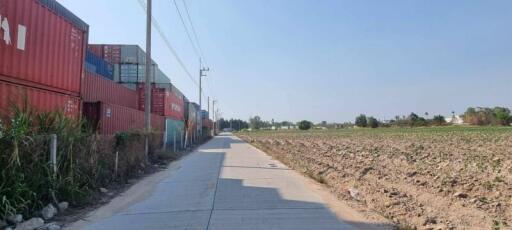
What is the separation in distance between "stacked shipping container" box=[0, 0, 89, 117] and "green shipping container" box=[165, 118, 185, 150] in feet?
54.6

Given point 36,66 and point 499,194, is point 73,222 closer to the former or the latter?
point 36,66

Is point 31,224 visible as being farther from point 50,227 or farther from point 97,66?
point 97,66

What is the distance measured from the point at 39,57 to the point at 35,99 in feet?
3.14

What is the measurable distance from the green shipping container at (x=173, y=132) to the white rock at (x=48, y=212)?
21.0 m

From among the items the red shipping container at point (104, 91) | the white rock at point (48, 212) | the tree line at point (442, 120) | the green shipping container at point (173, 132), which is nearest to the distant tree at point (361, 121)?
the tree line at point (442, 120)


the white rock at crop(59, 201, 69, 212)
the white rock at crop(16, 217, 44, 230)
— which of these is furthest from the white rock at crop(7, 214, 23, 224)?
the white rock at crop(59, 201, 69, 212)

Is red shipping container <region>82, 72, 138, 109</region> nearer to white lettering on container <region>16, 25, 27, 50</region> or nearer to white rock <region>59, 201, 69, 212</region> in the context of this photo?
white lettering on container <region>16, 25, 27, 50</region>

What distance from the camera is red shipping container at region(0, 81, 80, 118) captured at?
925 centimetres

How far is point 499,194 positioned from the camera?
9594mm

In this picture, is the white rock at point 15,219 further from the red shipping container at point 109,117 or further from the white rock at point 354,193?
the red shipping container at point 109,117

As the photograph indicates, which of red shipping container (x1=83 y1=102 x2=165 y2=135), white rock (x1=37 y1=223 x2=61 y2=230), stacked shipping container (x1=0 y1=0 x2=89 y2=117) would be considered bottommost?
white rock (x1=37 y1=223 x2=61 y2=230)

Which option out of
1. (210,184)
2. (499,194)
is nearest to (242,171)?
(210,184)

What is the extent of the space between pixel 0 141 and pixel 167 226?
116 inches

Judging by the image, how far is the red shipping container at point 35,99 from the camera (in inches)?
364
